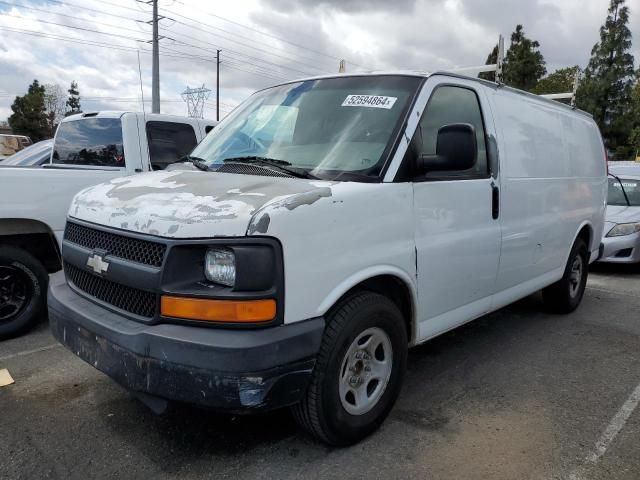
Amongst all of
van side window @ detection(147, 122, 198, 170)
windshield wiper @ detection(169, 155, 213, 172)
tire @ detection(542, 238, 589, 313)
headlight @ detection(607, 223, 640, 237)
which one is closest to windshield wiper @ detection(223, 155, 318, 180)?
windshield wiper @ detection(169, 155, 213, 172)

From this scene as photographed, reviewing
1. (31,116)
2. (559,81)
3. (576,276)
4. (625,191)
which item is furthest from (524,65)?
(31,116)

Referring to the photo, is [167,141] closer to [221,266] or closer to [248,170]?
[248,170]

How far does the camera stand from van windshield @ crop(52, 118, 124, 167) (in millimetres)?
5855

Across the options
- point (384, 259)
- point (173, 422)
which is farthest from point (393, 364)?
point (173, 422)

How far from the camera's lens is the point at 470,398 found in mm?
3613

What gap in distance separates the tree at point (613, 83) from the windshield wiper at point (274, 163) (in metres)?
41.6

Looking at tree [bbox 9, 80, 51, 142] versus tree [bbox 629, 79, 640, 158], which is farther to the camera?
tree [bbox 9, 80, 51, 142]

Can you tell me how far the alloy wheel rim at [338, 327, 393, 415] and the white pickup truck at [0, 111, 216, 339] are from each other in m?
3.07

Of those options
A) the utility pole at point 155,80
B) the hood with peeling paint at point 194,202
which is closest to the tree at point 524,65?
the utility pole at point 155,80

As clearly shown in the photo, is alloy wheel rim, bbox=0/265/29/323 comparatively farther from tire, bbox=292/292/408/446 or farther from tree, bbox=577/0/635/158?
tree, bbox=577/0/635/158

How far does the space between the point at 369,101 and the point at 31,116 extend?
71.5 m

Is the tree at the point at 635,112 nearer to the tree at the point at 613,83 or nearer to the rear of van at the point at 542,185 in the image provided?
the tree at the point at 613,83

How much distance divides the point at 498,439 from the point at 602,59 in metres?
44.3

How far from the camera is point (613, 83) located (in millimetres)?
39188
